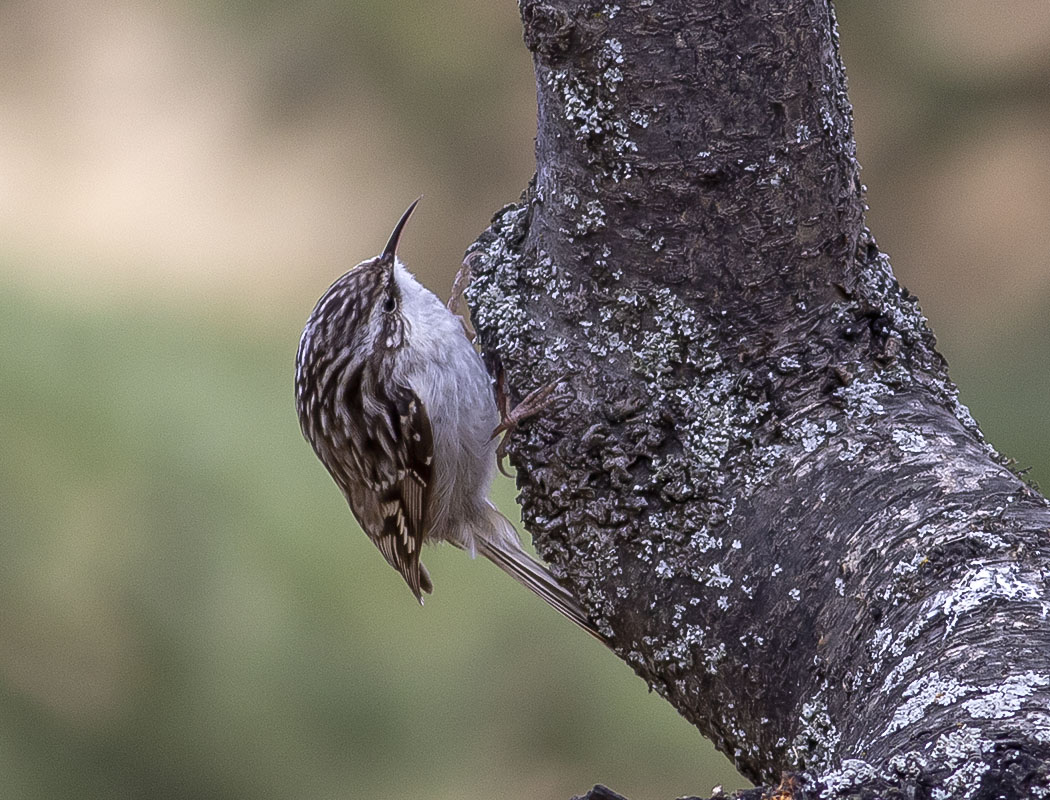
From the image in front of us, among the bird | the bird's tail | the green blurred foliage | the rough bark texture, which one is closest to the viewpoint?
the rough bark texture

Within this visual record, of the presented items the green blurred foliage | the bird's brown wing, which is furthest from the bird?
the green blurred foliage

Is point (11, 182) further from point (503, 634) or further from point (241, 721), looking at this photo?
point (503, 634)

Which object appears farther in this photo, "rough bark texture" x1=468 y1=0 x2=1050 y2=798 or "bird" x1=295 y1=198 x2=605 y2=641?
"bird" x1=295 y1=198 x2=605 y2=641

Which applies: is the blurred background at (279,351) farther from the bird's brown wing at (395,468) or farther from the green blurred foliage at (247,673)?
the bird's brown wing at (395,468)

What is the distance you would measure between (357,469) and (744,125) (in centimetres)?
117

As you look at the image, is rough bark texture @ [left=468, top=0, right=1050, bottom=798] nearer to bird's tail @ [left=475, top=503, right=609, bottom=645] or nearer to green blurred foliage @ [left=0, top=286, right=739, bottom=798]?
bird's tail @ [left=475, top=503, right=609, bottom=645]

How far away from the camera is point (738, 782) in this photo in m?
3.14

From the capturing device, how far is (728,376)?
1498 millimetres

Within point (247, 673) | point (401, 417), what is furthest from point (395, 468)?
point (247, 673)

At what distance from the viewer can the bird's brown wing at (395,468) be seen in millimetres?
2168

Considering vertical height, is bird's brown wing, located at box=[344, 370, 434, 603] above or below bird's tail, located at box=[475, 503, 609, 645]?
above

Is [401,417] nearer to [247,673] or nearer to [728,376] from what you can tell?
[728,376]

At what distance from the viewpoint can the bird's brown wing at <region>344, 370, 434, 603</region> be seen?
2.17 m

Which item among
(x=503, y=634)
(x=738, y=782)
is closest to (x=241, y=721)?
(x=503, y=634)
